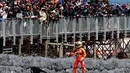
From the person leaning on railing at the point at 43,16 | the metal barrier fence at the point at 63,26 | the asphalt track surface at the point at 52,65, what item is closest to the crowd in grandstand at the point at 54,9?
the person leaning on railing at the point at 43,16

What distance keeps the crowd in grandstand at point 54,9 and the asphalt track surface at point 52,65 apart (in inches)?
178

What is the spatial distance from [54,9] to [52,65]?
22.5 ft

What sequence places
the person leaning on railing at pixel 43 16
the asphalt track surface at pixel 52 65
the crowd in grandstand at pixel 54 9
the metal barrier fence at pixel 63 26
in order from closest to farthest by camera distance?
the asphalt track surface at pixel 52 65
the crowd in grandstand at pixel 54 9
the person leaning on railing at pixel 43 16
the metal barrier fence at pixel 63 26

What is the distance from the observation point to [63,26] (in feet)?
88.6

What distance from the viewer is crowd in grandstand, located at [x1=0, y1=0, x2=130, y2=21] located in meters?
22.8

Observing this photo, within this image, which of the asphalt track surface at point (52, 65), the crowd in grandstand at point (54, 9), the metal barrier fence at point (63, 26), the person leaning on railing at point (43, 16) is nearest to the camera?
the asphalt track surface at point (52, 65)

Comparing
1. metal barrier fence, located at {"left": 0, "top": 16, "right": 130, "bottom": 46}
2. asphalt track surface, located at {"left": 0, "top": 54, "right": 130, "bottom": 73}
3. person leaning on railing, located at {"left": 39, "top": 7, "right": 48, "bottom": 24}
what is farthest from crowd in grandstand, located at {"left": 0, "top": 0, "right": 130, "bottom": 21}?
asphalt track surface, located at {"left": 0, "top": 54, "right": 130, "bottom": 73}

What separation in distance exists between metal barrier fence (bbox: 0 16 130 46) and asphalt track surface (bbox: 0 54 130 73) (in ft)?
18.2

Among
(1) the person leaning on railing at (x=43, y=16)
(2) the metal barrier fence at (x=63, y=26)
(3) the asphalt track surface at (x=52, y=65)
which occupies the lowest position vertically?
(3) the asphalt track surface at (x=52, y=65)

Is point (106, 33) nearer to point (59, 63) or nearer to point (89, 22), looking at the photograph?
point (89, 22)

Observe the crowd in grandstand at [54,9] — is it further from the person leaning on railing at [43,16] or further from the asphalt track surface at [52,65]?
the asphalt track surface at [52,65]

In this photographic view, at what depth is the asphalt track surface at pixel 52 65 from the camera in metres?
17.6

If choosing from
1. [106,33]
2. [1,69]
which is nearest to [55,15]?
[106,33]

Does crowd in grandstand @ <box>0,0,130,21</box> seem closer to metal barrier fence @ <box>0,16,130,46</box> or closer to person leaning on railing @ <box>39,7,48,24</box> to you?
person leaning on railing @ <box>39,7,48,24</box>
